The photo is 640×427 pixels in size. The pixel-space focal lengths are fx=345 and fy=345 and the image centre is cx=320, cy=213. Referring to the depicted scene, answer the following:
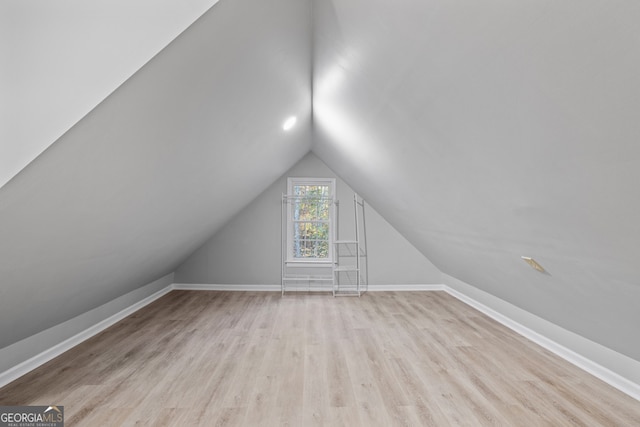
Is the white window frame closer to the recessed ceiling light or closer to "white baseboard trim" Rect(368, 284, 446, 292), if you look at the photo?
"white baseboard trim" Rect(368, 284, 446, 292)

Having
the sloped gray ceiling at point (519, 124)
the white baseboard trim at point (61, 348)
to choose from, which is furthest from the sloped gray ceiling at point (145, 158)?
the sloped gray ceiling at point (519, 124)

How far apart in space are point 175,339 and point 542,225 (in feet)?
11.1

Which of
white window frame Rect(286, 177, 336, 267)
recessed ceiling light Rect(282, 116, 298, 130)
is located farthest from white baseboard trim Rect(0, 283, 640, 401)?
recessed ceiling light Rect(282, 116, 298, 130)

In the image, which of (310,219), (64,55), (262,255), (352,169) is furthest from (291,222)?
(64,55)

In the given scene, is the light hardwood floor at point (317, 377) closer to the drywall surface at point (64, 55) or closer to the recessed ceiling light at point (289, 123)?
the drywall surface at point (64, 55)

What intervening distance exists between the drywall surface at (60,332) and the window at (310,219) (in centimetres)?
247

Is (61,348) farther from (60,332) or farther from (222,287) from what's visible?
(222,287)

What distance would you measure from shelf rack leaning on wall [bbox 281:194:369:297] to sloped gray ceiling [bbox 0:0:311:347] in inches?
95.8

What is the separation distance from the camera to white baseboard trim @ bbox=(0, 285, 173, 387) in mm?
2638

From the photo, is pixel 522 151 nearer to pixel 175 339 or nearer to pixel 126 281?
pixel 175 339

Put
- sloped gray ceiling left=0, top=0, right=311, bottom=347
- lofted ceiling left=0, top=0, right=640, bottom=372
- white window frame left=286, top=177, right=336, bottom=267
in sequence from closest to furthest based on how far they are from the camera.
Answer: lofted ceiling left=0, top=0, right=640, bottom=372 → sloped gray ceiling left=0, top=0, right=311, bottom=347 → white window frame left=286, top=177, right=336, bottom=267

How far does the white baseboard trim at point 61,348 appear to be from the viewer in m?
2.64

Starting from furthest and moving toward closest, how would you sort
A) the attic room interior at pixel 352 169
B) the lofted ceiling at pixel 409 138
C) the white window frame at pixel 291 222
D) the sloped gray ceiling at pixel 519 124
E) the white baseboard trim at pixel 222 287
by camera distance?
the white window frame at pixel 291 222 < the white baseboard trim at pixel 222 287 < the attic room interior at pixel 352 169 < the lofted ceiling at pixel 409 138 < the sloped gray ceiling at pixel 519 124

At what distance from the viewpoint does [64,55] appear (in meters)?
1.35
